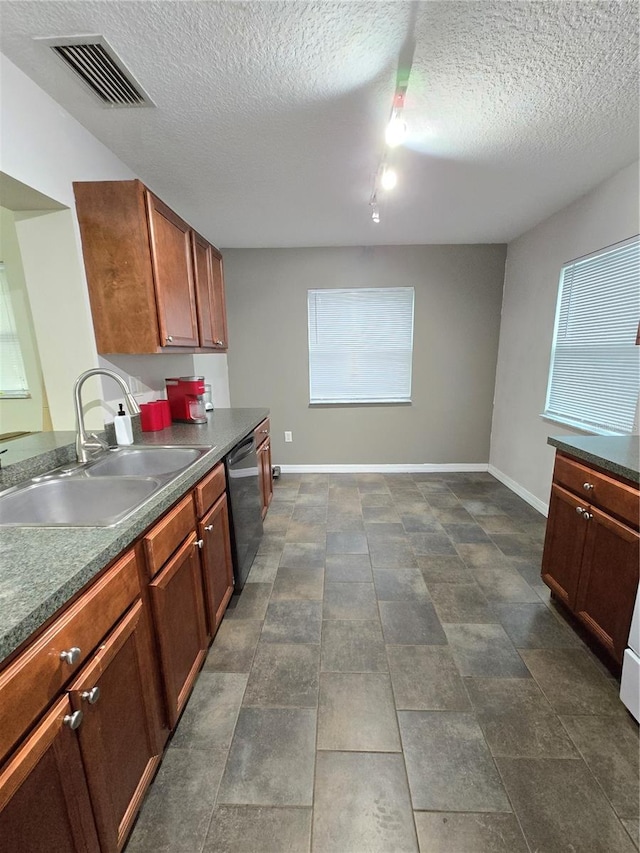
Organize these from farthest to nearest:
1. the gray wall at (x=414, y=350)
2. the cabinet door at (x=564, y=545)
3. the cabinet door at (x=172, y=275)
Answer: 1. the gray wall at (x=414, y=350)
2. the cabinet door at (x=172, y=275)
3. the cabinet door at (x=564, y=545)

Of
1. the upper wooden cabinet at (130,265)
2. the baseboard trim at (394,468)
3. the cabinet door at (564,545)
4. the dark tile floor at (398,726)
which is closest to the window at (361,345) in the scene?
the baseboard trim at (394,468)

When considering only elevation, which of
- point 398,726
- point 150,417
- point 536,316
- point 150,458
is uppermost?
point 536,316

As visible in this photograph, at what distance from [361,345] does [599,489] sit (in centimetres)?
269

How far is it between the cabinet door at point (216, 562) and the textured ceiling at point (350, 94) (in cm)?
183

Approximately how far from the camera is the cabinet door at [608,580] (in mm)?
1335

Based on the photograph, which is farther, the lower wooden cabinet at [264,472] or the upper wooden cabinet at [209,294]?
the lower wooden cabinet at [264,472]

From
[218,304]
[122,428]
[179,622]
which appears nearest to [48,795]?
[179,622]

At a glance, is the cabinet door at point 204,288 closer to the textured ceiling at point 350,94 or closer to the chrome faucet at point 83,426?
the textured ceiling at point 350,94

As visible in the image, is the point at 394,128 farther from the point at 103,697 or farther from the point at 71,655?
the point at 103,697

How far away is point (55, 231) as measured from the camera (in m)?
1.62

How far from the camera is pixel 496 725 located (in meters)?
1.29

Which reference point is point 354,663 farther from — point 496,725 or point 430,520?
point 430,520

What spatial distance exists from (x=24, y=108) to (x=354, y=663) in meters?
2.76

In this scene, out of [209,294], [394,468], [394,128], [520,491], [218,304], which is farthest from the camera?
[394,468]
